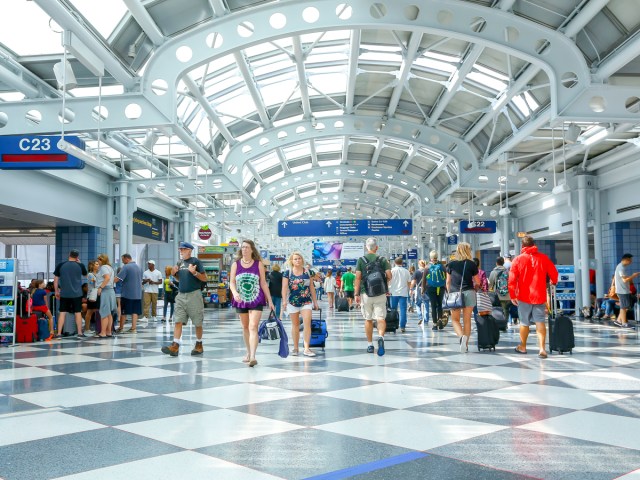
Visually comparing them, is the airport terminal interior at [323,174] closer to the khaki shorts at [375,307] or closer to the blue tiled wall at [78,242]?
the blue tiled wall at [78,242]

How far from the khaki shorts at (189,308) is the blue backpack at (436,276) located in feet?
18.9

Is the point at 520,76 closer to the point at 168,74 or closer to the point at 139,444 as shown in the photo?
the point at 168,74

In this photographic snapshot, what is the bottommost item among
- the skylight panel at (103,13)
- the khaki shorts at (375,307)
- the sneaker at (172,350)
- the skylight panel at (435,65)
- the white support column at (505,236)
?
→ the sneaker at (172,350)

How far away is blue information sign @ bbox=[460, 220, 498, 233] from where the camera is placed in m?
26.8

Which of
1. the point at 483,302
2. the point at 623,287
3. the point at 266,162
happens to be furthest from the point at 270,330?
the point at 266,162

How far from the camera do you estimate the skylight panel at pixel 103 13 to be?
Result: 9547 millimetres

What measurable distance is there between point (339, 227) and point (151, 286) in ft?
54.0

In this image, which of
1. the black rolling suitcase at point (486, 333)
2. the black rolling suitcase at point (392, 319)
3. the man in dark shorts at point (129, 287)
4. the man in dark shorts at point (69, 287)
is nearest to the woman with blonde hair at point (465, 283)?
the black rolling suitcase at point (486, 333)

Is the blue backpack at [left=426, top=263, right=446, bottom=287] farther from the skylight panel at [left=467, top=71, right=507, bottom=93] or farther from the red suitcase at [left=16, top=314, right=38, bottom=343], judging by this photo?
the red suitcase at [left=16, top=314, right=38, bottom=343]

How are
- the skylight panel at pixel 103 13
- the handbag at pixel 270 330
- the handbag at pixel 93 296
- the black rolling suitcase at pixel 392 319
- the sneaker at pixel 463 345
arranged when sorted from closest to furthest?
1. the handbag at pixel 270 330
2. the sneaker at pixel 463 345
3. the skylight panel at pixel 103 13
4. the black rolling suitcase at pixel 392 319
5. the handbag at pixel 93 296

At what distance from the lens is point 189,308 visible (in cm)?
888

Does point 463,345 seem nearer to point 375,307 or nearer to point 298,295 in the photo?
point 375,307

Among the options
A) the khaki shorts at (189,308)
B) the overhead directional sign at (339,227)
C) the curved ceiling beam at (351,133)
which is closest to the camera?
the khaki shorts at (189,308)

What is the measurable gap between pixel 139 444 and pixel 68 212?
1628cm
